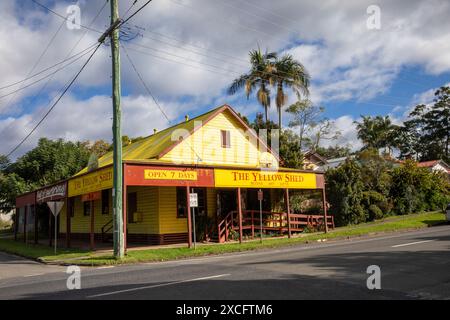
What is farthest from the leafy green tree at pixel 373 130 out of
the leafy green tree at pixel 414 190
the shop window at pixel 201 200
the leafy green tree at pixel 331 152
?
the shop window at pixel 201 200

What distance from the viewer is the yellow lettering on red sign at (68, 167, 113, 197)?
1889 centimetres

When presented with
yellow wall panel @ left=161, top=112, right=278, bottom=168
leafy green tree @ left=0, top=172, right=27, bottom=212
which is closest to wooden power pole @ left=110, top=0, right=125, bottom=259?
yellow wall panel @ left=161, top=112, right=278, bottom=168

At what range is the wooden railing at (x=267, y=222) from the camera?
23280mm

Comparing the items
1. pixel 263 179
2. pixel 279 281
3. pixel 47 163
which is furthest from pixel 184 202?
pixel 47 163

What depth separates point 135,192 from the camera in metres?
24.2

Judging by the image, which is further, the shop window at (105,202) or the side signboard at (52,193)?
the shop window at (105,202)

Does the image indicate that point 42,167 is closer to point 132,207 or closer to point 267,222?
point 132,207

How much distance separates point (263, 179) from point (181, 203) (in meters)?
4.62

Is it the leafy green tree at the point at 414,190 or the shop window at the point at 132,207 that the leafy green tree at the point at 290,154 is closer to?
the leafy green tree at the point at 414,190

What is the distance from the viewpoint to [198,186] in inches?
812

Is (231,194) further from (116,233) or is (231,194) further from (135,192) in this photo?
(116,233)

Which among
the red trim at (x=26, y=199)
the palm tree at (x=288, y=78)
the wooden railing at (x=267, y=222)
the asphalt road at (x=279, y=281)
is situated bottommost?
the asphalt road at (x=279, y=281)
